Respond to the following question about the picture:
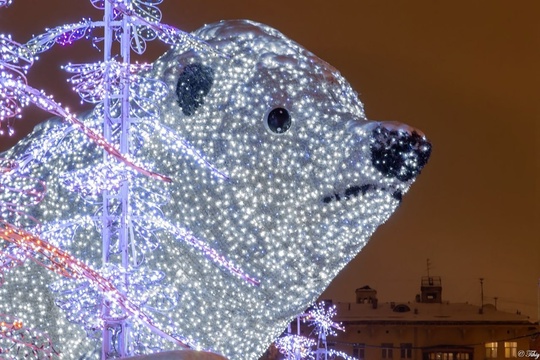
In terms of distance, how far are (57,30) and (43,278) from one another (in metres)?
2.00

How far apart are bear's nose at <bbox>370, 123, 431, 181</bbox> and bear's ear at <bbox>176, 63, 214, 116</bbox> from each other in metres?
1.34

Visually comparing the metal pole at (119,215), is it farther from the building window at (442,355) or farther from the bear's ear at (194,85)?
the building window at (442,355)

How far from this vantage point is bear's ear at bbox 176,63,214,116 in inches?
296

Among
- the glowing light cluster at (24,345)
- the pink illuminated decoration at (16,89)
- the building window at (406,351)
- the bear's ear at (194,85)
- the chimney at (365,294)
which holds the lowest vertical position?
the glowing light cluster at (24,345)

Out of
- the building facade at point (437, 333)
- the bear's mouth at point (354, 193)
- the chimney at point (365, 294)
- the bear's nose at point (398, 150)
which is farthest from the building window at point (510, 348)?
the bear's nose at point (398, 150)

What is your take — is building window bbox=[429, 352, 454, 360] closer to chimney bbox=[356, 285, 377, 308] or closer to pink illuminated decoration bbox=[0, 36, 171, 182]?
Answer: chimney bbox=[356, 285, 377, 308]

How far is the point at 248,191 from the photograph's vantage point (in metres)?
7.36

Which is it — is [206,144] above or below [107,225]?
above

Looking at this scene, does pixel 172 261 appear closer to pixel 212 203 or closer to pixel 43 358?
pixel 212 203

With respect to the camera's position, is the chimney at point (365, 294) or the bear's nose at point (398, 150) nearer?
the bear's nose at point (398, 150)

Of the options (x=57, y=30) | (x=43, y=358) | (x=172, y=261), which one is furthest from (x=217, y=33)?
(x=43, y=358)

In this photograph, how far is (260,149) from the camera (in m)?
7.39

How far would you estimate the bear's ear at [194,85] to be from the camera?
296 inches

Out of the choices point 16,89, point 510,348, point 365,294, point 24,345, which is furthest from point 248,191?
point 365,294
